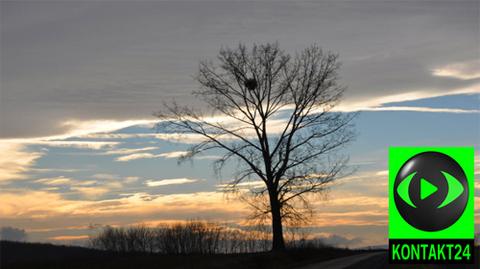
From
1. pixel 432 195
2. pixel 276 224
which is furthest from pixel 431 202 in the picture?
pixel 276 224

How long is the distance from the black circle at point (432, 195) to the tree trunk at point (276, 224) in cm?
3096

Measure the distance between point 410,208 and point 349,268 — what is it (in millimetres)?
18439

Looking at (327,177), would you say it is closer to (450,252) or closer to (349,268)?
(349,268)

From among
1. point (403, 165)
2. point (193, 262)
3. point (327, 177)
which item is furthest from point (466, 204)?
point (327, 177)

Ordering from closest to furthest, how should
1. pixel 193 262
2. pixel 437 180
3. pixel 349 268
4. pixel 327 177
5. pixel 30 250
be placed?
pixel 437 180
pixel 349 268
pixel 193 262
pixel 327 177
pixel 30 250

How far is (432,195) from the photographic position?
909 cm

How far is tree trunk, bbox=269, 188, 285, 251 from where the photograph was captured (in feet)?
131

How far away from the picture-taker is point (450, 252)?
9.21m

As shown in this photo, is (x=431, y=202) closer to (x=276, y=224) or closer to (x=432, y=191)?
(x=432, y=191)

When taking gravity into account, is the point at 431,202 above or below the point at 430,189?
below

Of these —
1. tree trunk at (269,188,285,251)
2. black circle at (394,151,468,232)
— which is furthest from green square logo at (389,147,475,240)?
tree trunk at (269,188,285,251)

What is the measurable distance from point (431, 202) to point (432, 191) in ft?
0.55

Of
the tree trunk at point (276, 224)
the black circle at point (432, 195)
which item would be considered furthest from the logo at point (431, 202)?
the tree trunk at point (276, 224)

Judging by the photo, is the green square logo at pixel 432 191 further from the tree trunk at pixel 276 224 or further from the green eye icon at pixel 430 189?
the tree trunk at pixel 276 224
